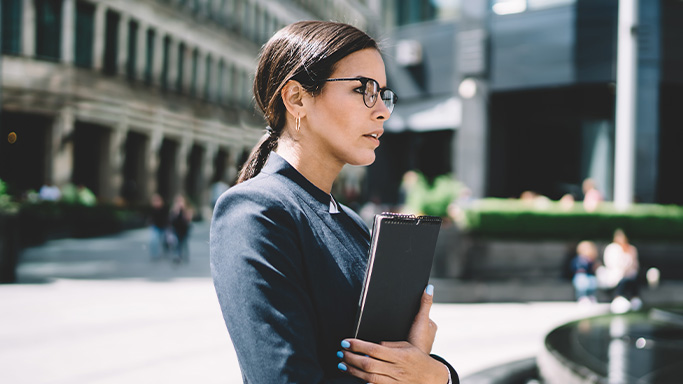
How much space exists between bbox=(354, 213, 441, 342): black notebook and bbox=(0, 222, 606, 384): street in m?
4.74

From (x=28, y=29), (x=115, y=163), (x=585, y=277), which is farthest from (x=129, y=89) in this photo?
(x=585, y=277)

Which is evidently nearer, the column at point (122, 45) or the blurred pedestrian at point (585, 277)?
the blurred pedestrian at point (585, 277)

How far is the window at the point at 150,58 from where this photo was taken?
1358 inches

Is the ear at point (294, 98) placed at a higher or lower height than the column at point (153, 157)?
higher

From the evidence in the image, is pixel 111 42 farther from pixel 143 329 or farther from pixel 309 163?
pixel 309 163

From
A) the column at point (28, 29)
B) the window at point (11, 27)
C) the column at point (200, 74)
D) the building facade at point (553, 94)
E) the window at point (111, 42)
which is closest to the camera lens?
the building facade at point (553, 94)

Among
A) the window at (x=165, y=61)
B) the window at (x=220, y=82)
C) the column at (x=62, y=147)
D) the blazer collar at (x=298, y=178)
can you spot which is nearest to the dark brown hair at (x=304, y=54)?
the blazer collar at (x=298, y=178)

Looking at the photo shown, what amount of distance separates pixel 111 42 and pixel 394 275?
110 ft

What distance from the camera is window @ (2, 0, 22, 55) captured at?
89.4ft

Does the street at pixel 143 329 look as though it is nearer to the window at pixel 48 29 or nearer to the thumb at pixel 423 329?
the thumb at pixel 423 329

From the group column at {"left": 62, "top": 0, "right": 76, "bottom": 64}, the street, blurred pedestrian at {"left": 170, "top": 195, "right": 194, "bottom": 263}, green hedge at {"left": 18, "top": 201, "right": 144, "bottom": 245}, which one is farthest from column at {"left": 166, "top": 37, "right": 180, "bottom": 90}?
the street

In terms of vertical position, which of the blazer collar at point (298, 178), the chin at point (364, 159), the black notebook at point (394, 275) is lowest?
the black notebook at point (394, 275)

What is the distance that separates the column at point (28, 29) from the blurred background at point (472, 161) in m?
0.08

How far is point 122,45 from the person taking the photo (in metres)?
32.2
